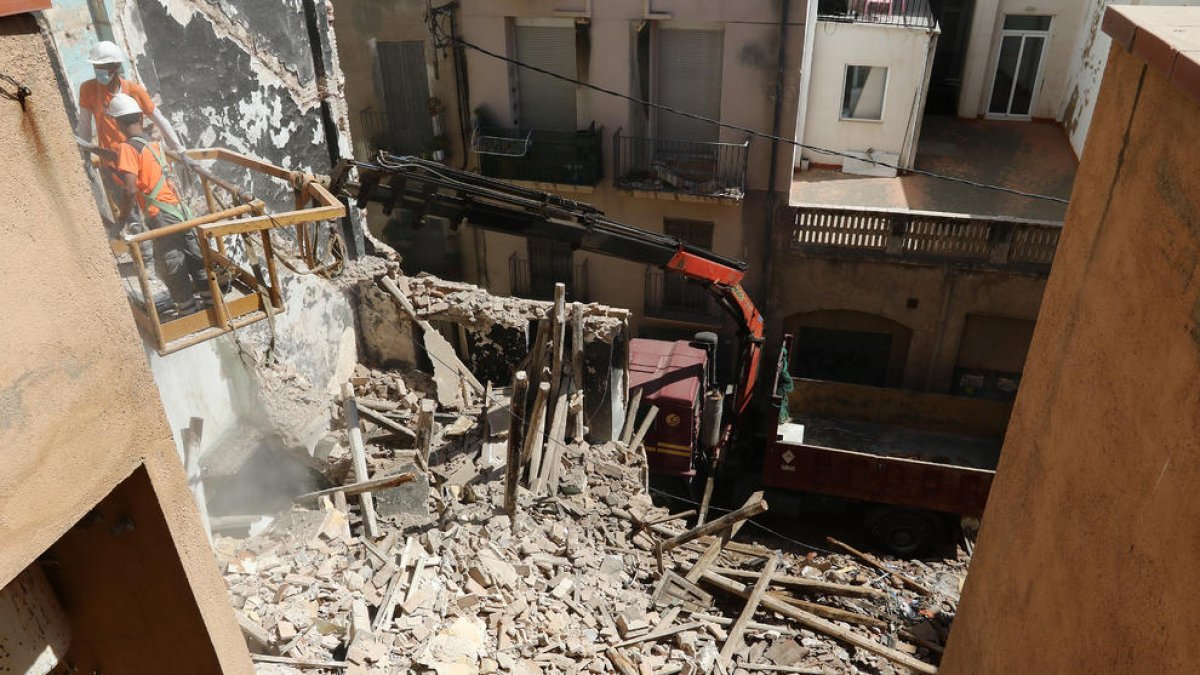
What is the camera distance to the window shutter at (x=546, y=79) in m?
18.8

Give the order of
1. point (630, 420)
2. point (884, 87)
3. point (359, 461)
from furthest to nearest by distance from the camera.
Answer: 1. point (884, 87)
2. point (630, 420)
3. point (359, 461)

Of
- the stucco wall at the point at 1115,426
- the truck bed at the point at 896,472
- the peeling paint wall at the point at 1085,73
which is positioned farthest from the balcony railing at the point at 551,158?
the stucco wall at the point at 1115,426

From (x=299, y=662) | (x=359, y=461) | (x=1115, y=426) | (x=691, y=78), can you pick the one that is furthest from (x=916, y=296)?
(x=1115, y=426)

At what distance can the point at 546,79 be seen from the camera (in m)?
19.3

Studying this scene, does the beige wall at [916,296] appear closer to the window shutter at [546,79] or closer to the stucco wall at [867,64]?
the stucco wall at [867,64]

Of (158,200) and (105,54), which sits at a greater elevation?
(105,54)

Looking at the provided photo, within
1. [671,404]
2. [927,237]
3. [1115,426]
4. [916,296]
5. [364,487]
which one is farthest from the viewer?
[916,296]

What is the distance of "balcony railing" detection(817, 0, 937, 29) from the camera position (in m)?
20.0

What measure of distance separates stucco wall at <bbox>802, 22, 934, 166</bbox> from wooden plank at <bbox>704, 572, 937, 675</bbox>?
42.5 ft

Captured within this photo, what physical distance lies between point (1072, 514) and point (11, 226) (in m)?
5.11

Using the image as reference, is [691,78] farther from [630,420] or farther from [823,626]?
[823,626]

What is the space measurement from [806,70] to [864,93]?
75.9 inches

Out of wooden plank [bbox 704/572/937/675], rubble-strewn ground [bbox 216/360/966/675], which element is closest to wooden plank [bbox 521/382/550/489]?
rubble-strewn ground [bbox 216/360/966/675]

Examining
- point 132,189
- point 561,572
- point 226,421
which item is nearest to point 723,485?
point 561,572
